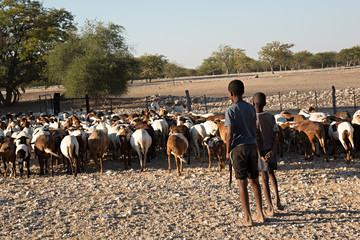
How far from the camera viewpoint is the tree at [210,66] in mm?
99688

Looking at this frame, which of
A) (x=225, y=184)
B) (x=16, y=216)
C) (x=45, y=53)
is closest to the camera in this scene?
(x=16, y=216)

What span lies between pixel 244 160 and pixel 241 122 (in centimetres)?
53

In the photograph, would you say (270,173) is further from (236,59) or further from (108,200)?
(236,59)

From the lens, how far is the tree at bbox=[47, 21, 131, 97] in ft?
95.0

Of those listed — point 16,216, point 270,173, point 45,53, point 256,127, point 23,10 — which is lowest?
point 16,216

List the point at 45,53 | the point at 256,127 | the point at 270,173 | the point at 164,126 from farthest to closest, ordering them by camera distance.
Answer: the point at 45,53 → the point at 164,126 → the point at 270,173 → the point at 256,127

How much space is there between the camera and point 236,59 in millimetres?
92000

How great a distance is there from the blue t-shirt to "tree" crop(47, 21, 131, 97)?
1010 inches

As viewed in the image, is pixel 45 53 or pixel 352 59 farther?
pixel 352 59

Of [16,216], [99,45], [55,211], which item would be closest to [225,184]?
[55,211]

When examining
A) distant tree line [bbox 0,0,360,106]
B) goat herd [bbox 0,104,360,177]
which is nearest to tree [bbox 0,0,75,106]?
distant tree line [bbox 0,0,360,106]

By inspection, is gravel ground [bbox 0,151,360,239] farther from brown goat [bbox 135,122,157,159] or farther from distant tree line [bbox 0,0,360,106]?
distant tree line [bbox 0,0,360,106]

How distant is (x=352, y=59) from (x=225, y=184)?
9032 centimetres

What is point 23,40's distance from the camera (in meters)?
32.8
